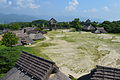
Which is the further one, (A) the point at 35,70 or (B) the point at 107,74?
(A) the point at 35,70

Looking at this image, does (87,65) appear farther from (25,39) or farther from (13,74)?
(25,39)

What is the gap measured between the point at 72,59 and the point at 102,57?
20.4ft

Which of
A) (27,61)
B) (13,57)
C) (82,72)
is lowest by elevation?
(82,72)

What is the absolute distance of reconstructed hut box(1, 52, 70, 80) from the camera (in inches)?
421

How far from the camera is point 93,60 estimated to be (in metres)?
29.9

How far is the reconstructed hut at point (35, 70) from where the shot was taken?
1068cm

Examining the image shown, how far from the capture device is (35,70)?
11211mm

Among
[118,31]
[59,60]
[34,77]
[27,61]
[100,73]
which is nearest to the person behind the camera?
[100,73]

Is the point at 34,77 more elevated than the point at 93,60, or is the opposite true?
the point at 34,77

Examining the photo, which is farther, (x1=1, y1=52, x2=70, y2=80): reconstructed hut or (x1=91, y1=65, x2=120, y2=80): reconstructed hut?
(x1=1, y1=52, x2=70, y2=80): reconstructed hut

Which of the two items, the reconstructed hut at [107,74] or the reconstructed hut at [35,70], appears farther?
the reconstructed hut at [35,70]

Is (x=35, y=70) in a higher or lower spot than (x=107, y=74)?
lower

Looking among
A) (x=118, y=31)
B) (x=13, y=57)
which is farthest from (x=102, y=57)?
(x=118, y=31)

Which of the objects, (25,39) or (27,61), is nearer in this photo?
(27,61)
